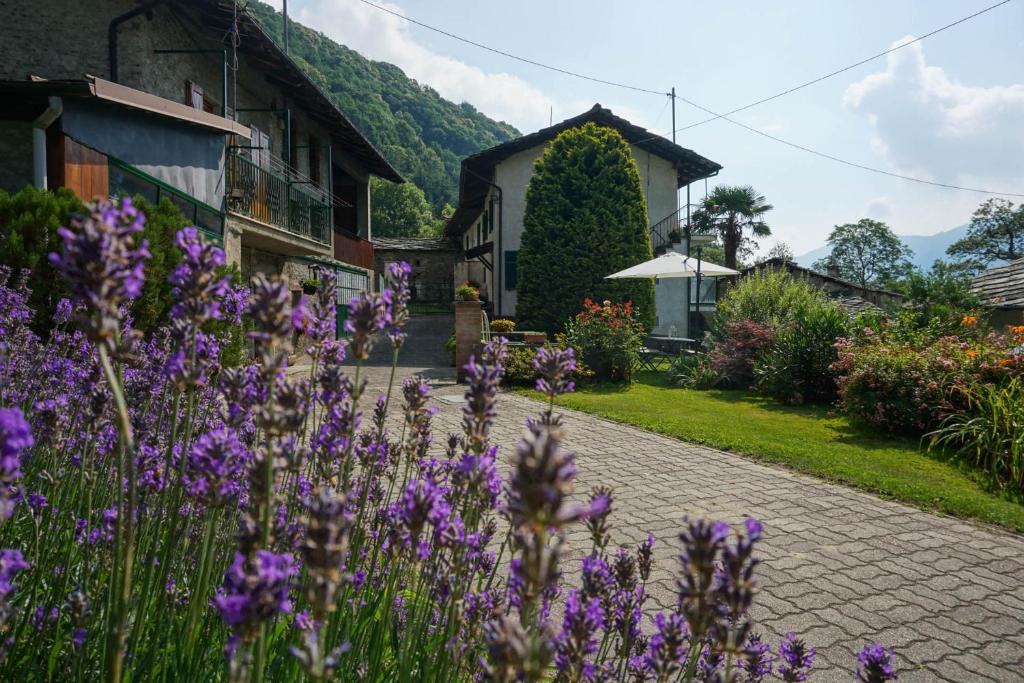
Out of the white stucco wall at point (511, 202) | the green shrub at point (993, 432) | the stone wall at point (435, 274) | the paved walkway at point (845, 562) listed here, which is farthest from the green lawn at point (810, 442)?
the stone wall at point (435, 274)

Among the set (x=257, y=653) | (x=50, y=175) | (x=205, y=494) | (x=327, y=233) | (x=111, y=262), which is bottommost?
(x=257, y=653)

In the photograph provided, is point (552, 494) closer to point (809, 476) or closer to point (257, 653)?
point (257, 653)

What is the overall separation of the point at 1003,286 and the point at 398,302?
17244 millimetres

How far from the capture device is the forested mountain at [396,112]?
64.0 m

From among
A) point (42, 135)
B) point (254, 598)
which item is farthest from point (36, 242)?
point (254, 598)

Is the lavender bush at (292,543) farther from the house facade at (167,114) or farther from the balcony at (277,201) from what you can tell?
the balcony at (277,201)

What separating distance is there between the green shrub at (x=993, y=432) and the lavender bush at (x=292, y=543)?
224 inches

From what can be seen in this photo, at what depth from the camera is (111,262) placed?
Answer: 0.89 metres

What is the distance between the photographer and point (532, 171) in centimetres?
2261

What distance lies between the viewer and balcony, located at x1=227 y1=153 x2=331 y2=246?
12.9 meters

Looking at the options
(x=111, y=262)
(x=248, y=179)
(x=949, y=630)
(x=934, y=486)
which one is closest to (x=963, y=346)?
(x=934, y=486)

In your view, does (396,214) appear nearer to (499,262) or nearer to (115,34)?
(499,262)

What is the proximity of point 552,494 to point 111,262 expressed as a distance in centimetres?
73

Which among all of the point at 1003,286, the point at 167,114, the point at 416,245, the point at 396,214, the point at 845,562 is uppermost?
the point at 396,214
